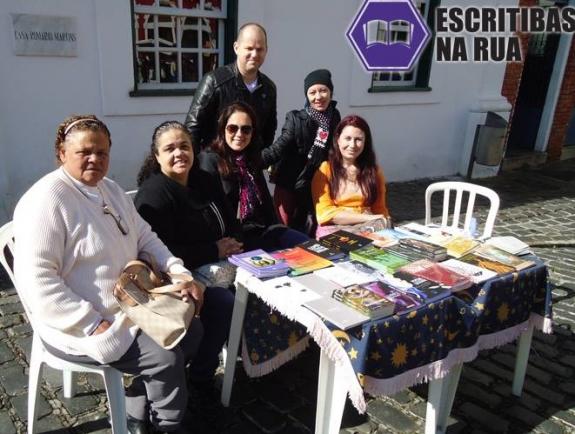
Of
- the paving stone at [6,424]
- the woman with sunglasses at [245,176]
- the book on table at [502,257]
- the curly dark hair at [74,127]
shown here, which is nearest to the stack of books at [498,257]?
the book on table at [502,257]

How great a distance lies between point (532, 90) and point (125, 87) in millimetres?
7913

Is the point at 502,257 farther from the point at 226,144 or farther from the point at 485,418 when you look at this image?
the point at 226,144

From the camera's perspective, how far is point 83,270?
6.79 feet

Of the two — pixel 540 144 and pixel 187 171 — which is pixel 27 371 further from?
pixel 540 144

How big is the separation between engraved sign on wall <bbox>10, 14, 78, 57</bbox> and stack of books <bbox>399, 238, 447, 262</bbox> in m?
3.58

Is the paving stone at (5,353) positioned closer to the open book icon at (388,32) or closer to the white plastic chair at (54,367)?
the white plastic chair at (54,367)

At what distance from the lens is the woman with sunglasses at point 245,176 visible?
2.96m

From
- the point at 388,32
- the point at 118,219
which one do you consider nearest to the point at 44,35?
the point at 118,219

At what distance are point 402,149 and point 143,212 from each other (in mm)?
5607

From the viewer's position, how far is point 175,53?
5438 millimetres

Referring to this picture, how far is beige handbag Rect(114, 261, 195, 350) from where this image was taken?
2.06m

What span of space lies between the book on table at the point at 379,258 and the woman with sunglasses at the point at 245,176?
0.69 meters

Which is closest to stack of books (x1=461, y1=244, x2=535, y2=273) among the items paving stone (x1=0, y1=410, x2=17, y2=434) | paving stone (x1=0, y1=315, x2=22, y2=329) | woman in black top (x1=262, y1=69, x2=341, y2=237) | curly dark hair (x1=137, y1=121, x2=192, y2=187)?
woman in black top (x1=262, y1=69, x2=341, y2=237)

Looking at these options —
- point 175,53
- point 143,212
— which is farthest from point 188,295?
point 175,53
